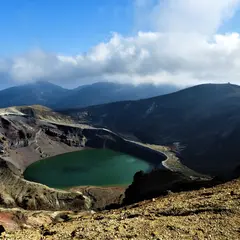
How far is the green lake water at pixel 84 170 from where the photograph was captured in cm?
13812

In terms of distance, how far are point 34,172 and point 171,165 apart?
65423 mm

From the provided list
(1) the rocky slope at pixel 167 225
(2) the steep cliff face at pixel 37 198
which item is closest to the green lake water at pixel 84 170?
(2) the steep cliff face at pixel 37 198

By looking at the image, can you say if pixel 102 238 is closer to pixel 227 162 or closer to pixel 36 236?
pixel 36 236

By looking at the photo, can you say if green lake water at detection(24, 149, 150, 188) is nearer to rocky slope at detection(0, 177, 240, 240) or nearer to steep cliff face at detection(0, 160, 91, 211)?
steep cliff face at detection(0, 160, 91, 211)

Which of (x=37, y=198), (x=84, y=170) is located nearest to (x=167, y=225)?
(x=37, y=198)

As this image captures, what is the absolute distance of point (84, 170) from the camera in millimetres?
160125

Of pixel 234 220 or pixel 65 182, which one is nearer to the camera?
pixel 234 220

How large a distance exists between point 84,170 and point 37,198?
62.1 m

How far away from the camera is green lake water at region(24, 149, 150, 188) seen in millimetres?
138125

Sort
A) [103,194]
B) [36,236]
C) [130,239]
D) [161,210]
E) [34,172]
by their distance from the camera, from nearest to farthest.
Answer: [130,239] < [36,236] < [161,210] < [103,194] < [34,172]

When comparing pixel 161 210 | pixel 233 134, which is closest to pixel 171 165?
pixel 233 134

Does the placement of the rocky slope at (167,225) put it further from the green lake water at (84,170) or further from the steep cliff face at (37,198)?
the green lake water at (84,170)

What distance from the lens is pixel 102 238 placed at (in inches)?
981

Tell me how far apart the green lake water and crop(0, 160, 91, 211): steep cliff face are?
2768 cm
